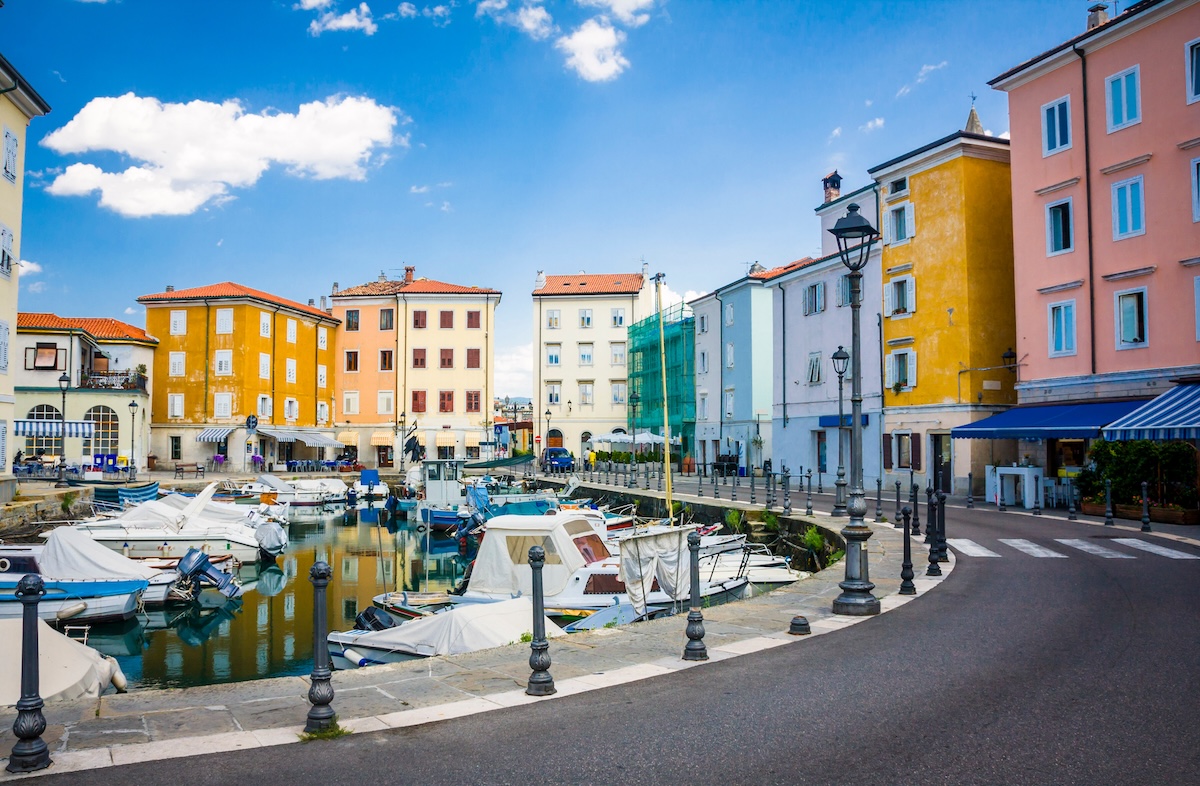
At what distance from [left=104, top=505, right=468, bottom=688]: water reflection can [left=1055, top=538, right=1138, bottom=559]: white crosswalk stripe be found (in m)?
15.5

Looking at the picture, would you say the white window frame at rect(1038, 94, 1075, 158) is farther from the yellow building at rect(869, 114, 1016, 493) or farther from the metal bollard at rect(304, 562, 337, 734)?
the metal bollard at rect(304, 562, 337, 734)

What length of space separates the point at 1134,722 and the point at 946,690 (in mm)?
1362

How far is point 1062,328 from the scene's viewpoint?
28.2 metres

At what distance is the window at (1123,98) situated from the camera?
25688 millimetres

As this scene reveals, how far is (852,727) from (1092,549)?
1333 cm

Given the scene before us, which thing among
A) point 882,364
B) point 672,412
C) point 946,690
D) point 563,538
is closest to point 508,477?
→ point 672,412

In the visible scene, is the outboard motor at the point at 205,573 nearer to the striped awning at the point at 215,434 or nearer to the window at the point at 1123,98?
the window at the point at 1123,98

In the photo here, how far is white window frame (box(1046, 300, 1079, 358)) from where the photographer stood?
90.6 feet

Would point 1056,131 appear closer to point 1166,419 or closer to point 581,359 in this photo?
point 1166,419

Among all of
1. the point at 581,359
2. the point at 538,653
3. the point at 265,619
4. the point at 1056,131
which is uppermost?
the point at 1056,131

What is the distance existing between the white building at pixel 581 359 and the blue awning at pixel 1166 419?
178ft

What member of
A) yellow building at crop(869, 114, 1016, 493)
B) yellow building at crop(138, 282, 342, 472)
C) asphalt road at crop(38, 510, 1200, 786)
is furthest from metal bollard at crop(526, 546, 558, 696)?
yellow building at crop(138, 282, 342, 472)

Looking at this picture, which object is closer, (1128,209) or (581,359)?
(1128,209)

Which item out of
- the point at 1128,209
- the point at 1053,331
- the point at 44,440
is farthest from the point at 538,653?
the point at 44,440
